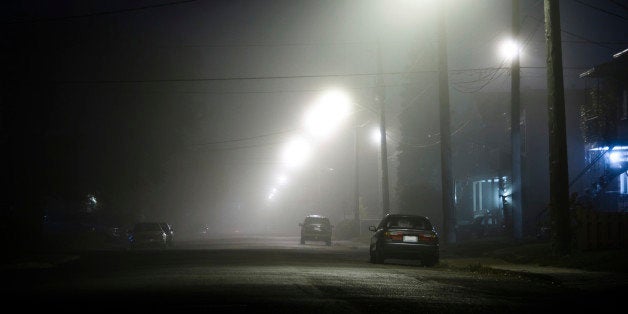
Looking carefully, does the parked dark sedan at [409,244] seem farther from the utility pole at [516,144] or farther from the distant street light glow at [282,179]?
the distant street light glow at [282,179]

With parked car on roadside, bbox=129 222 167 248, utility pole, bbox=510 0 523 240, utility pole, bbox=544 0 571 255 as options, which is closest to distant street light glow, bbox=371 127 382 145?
parked car on roadside, bbox=129 222 167 248

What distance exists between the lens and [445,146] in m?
33.5

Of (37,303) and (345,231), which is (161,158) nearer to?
(345,231)

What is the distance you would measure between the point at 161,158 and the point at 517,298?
38.4m

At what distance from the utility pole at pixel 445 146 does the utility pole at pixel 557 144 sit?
11.1 m

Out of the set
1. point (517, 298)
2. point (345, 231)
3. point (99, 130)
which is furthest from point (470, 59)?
point (517, 298)

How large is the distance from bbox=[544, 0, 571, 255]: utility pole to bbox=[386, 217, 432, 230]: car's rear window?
5.01 metres

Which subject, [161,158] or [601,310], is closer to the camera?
[601,310]

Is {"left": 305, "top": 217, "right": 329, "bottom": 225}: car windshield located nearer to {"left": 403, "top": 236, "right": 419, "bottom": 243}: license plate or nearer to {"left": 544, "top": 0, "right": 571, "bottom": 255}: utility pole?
{"left": 403, "top": 236, "right": 419, "bottom": 243}: license plate

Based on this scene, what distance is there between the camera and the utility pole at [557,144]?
72.3 feet

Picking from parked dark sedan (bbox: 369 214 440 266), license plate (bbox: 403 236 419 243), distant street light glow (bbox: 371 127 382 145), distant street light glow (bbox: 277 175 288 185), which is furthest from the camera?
distant street light glow (bbox: 277 175 288 185)

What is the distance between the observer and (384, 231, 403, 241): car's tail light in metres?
25.5

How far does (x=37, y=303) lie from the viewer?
12.4 metres

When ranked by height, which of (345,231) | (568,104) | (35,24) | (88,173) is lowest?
(345,231)
